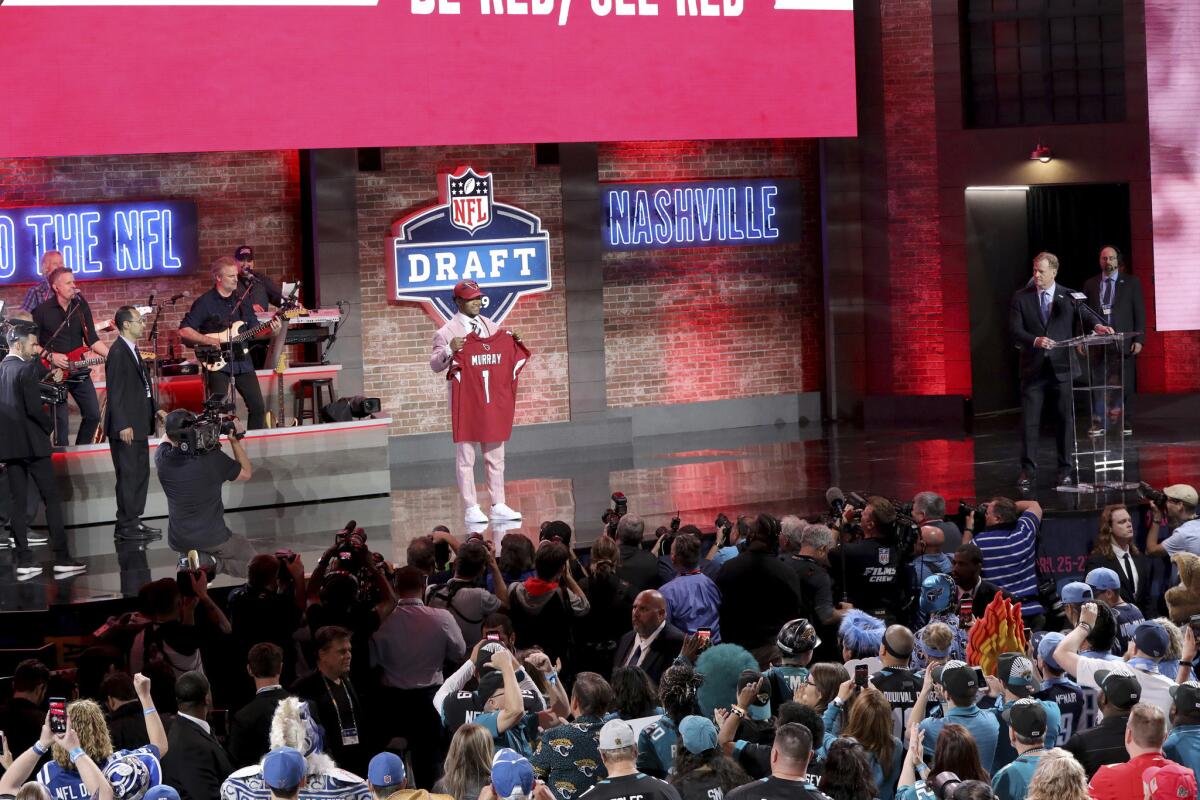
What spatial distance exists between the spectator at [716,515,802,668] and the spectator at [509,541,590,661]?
30.3 inches

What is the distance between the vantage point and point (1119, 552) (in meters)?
9.25

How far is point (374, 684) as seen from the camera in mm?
7422

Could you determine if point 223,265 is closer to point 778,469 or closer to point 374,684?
point 778,469

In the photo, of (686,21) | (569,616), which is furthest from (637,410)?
(569,616)

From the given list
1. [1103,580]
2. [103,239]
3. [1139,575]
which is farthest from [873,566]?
[103,239]

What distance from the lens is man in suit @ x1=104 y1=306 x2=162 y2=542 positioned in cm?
1093

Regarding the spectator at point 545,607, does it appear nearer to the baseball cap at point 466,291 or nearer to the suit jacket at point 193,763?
the suit jacket at point 193,763

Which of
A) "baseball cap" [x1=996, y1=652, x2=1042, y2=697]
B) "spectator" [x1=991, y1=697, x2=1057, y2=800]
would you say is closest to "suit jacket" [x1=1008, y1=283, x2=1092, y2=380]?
"baseball cap" [x1=996, y1=652, x2=1042, y2=697]

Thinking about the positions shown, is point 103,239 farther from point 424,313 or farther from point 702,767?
point 702,767

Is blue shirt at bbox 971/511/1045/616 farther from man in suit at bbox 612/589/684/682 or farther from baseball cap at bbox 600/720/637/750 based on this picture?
baseball cap at bbox 600/720/637/750

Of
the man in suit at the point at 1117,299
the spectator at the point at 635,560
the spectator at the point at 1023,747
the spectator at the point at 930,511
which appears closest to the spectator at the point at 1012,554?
the spectator at the point at 930,511

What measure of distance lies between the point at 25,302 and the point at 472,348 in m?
3.99

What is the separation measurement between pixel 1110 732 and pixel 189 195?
11341 millimetres

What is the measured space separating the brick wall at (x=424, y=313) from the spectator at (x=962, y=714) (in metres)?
10.7
